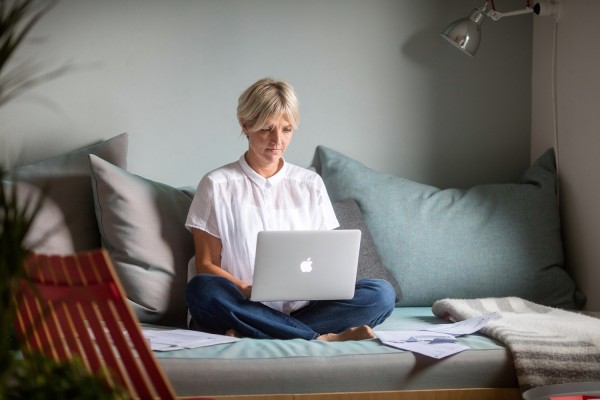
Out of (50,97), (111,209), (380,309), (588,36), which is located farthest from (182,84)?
(588,36)

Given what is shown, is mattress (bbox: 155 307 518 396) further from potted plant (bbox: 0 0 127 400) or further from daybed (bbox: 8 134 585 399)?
potted plant (bbox: 0 0 127 400)

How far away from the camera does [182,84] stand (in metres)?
3.61

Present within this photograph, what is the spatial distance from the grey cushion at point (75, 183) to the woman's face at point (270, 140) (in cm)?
58

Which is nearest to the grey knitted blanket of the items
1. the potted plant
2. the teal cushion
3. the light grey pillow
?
the teal cushion

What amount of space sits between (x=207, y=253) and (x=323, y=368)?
654mm

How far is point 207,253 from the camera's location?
3.01 meters

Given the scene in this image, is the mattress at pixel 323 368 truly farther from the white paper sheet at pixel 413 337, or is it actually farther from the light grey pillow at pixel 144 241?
the light grey pillow at pixel 144 241

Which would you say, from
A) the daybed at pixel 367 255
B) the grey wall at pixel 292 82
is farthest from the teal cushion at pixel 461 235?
the grey wall at pixel 292 82

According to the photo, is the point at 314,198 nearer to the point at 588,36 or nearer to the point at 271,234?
the point at 271,234

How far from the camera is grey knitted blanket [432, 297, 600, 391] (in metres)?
2.61

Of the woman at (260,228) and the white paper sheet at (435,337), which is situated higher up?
the woman at (260,228)

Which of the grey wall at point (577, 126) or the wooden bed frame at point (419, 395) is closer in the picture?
the wooden bed frame at point (419, 395)

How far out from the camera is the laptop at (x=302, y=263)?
105 inches

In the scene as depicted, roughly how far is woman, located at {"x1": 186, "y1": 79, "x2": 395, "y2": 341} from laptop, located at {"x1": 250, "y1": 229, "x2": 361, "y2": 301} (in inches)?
5.2
